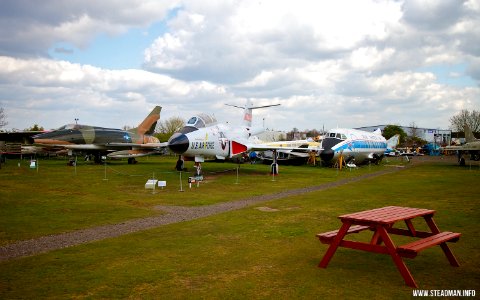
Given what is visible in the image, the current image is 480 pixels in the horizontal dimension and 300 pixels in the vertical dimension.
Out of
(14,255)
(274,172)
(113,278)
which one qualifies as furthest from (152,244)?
(274,172)

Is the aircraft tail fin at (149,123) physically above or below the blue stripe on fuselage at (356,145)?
above

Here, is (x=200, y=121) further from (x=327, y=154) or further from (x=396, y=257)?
(x=396, y=257)

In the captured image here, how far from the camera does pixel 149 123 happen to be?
1668 inches

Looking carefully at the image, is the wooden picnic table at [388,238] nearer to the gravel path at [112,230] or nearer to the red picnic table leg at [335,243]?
the red picnic table leg at [335,243]

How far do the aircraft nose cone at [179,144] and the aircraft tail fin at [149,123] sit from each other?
827 inches

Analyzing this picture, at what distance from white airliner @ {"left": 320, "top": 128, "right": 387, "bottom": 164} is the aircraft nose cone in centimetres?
1436

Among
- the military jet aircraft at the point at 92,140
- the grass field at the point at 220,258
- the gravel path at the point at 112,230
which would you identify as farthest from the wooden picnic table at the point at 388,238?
the military jet aircraft at the point at 92,140

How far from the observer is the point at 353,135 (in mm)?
35281

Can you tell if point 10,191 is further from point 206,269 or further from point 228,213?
point 206,269

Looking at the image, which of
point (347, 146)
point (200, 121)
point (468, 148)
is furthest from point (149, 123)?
point (468, 148)

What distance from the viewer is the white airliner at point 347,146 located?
32562 millimetres

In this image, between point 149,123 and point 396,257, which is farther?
point 149,123

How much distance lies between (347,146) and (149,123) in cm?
2129

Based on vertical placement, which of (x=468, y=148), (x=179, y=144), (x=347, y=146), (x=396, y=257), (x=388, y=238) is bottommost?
(x=396, y=257)
